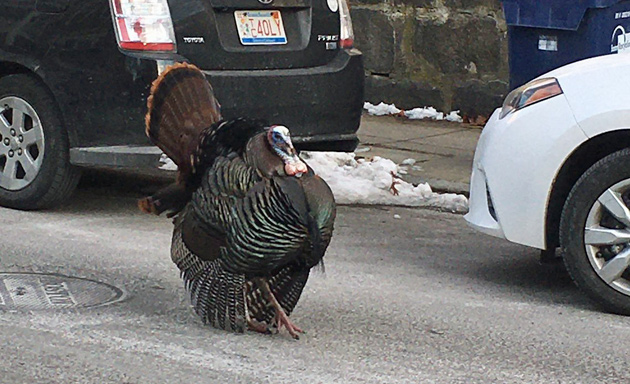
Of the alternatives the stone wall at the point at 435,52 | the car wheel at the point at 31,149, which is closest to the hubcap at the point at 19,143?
the car wheel at the point at 31,149

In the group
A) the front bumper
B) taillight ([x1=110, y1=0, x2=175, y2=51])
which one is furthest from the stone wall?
the front bumper

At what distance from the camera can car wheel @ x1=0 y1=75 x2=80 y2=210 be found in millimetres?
7547

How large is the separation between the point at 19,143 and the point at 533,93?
3286 millimetres

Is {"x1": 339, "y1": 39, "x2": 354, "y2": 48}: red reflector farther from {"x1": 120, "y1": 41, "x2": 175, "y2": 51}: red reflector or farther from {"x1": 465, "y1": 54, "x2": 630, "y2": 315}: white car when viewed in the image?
{"x1": 465, "y1": 54, "x2": 630, "y2": 315}: white car

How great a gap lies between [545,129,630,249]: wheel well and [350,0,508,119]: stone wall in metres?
5.46

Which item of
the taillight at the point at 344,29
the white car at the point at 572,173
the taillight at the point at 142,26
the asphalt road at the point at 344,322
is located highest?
the taillight at the point at 142,26

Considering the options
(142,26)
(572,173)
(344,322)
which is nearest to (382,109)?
(142,26)

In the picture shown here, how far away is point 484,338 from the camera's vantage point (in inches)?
211

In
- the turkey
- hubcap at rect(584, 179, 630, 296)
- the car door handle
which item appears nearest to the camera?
the turkey

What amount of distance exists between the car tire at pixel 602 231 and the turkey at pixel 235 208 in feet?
4.68

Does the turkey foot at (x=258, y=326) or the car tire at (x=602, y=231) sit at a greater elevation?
the car tire at (x=602, y=231)

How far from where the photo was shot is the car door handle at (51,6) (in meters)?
7.40

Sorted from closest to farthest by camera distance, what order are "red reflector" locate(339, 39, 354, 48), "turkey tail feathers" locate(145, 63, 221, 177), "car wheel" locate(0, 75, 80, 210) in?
"turkey tail feathers" locate(145, 63, 221, 177) < "car wheel" locate(0, 75, 80, 210) < "red reflector" locate(339, 39, 354, 48)

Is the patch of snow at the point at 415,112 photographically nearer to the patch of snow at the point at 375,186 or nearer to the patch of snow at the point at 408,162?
the patch of snow at the point at 408,162
